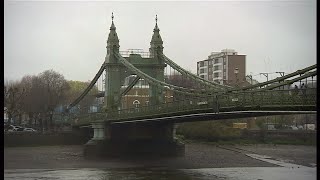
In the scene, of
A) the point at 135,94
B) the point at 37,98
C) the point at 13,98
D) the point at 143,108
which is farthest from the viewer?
the point at 135,94

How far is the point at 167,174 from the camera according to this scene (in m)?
24.9

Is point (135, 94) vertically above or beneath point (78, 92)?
beneath

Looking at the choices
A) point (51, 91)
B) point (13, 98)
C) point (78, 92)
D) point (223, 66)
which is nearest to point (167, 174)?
point (13, 98)

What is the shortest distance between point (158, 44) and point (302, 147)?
51.2ft

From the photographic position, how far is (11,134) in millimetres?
36781

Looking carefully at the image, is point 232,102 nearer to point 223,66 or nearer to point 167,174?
point 167,174

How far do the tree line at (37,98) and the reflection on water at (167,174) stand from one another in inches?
578

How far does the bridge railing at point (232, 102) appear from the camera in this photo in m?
18.7

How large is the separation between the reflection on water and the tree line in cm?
1469

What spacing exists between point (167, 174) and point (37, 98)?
70.0 ft

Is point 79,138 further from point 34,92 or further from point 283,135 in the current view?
point 283,135

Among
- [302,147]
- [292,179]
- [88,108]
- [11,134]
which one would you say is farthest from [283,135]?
[292,179]

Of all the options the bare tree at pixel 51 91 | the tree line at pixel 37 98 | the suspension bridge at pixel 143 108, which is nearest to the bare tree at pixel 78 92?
the tree line at pixel 37 98

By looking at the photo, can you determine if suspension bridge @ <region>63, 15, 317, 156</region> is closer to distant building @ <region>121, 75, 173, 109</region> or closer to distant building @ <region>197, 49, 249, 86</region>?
distant building @ <region>121, 75, 173, 109</region>
